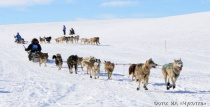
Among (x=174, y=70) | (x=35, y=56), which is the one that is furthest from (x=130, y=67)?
(x=35, y=56)

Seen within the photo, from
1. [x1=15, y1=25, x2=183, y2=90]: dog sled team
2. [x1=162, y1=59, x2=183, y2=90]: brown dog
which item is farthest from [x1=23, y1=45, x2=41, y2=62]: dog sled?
[x1=162, y1=59, x2=183, y2=90]: brown dog

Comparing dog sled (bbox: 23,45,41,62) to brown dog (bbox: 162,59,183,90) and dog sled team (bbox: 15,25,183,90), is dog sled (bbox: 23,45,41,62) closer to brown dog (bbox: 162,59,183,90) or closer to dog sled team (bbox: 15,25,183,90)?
dog sled team (bbox: 15,25,183,90)

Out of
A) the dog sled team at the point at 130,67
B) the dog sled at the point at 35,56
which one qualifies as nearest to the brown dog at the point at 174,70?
the dog sled team at the point at 130,67

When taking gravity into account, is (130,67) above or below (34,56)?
below

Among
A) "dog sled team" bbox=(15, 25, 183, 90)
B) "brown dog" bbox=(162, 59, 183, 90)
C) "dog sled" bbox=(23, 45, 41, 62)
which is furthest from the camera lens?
"dog sled" bbox=(23, 45, 41, 62)

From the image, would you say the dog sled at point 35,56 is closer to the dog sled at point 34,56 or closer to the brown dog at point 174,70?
the dog sled at point 34,56

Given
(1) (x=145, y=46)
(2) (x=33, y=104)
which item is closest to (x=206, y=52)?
(1) (x=145, y=46)

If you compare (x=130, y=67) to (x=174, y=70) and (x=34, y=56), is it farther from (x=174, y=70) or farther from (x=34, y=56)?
(x=34, y=56)

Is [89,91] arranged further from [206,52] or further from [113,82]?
[206,52]

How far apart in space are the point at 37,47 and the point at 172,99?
1083cm

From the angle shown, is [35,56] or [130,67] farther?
[35,56]

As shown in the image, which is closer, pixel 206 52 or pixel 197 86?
pixel 197 86

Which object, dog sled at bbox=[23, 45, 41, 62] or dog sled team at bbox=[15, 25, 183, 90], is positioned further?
dog sled at bbox=[23, 45, 41, 62]

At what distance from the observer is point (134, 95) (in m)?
7.82
